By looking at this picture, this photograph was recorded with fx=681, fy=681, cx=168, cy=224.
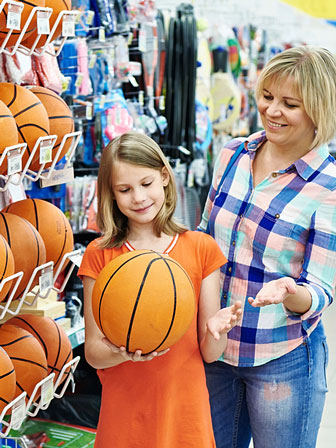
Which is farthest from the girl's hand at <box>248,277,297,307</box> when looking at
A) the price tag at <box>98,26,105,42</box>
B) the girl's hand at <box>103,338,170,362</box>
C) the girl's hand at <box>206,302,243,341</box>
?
the price tag at <box>98,26,105,42</box>

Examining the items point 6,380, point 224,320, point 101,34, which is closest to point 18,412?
point 6,380

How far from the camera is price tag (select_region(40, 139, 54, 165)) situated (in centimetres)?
228

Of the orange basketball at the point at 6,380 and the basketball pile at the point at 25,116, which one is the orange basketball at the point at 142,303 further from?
the basketball pile at the point at 25,116

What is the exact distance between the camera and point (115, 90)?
461 cm

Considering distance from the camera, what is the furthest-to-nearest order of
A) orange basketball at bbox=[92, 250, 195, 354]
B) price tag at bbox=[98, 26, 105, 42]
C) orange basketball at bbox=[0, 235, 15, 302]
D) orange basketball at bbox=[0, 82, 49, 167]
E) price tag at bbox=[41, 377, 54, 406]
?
price tag at bbox=[98, 26, 105, 42]
price tag at bbox=[41, 377, 54, 406]
orange basketball at bbox=[0, 82, 49, 167]
orange basketball at bbox=[0, 235, 15, 302]
orange basketball at bbox=[92, 250, 195, 354]

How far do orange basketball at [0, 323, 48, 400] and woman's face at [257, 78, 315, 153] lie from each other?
106cm

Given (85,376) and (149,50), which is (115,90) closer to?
(149,50)

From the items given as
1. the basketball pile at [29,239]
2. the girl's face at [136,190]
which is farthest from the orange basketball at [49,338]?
the girl's face at [136,190]

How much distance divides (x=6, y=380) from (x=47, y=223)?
23.1 inches

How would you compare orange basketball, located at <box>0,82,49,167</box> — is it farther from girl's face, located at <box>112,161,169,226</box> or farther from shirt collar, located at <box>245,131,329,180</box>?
shirt collar, located at <box>245,131,329,180</box>

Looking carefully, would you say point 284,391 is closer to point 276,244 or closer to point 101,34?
point 276,244

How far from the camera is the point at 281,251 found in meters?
2.15

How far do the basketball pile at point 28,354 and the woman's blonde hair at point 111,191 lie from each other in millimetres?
493

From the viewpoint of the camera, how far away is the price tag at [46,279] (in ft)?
7.50
